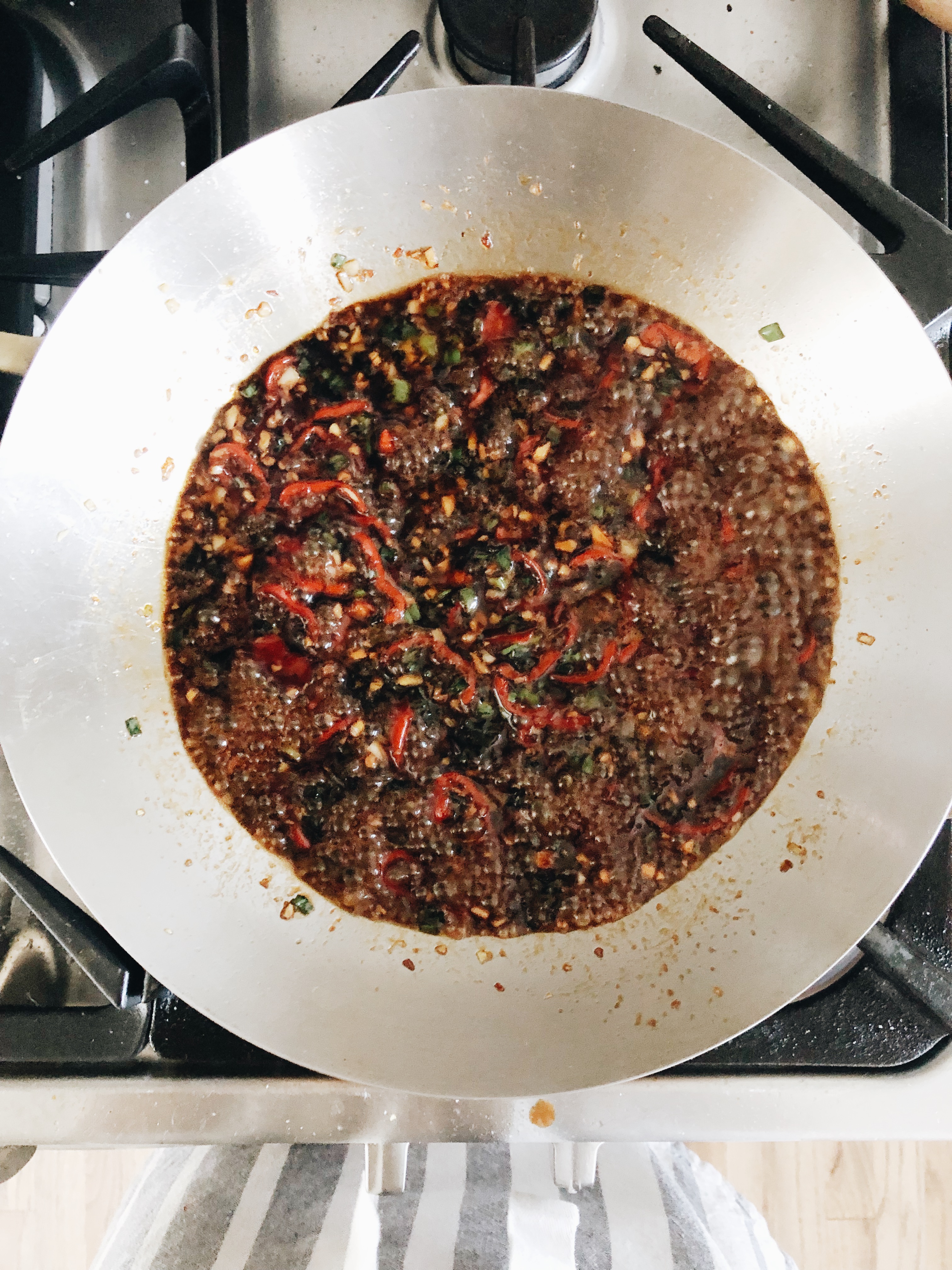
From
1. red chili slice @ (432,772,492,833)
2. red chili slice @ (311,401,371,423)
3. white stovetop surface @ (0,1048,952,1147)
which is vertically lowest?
white stovetop surface @ (0,1048,952,1147)

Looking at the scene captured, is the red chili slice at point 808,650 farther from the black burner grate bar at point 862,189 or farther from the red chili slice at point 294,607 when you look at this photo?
the red chili slice at point 294,607

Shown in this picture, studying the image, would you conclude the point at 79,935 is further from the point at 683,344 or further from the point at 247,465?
the point at 683,344

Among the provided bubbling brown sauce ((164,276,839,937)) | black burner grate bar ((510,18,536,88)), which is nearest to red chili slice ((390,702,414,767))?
bubbling brown sauce ((164,276,839,937))

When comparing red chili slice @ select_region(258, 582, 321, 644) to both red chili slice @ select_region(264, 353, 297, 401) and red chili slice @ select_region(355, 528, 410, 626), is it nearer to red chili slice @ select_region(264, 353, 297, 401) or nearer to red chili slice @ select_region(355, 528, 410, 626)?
red chili slice @ select_region(355, 528, 410, 626)

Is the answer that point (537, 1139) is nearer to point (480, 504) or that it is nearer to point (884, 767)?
point (884, 767)

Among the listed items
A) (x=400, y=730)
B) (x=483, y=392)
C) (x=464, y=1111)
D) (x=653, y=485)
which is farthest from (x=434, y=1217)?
(x=483, y=392)

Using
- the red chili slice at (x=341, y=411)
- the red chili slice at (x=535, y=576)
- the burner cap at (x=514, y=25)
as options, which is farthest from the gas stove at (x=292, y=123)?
the red chili slice at (x=535, y=576)

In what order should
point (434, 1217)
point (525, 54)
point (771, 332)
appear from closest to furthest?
1. point (525, 54)
2. point (771, 332)
3. point (434, 1217)
